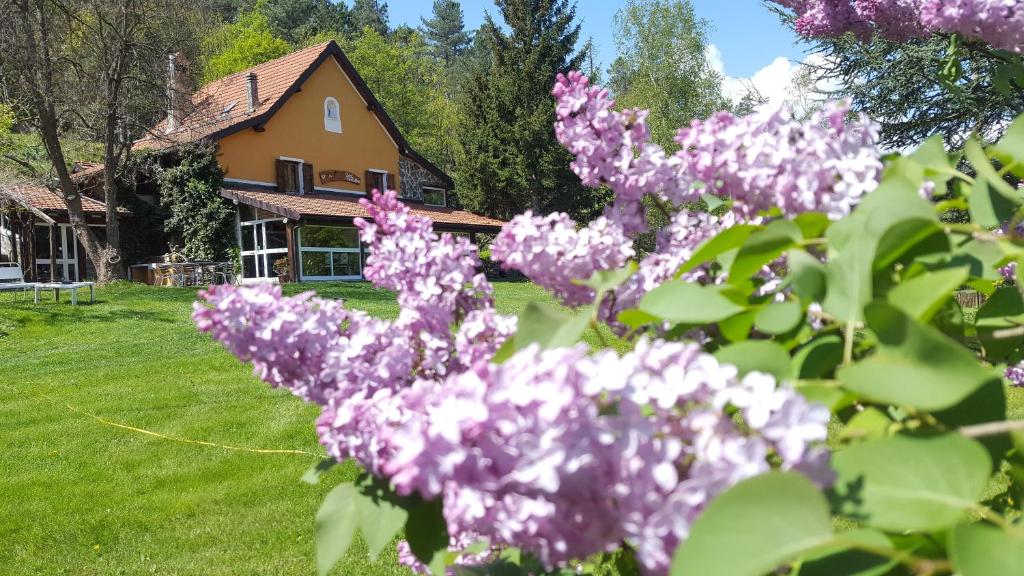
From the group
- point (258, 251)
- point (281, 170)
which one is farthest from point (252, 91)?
point (258, 251)

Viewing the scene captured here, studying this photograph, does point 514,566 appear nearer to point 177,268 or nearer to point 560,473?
point 560,473

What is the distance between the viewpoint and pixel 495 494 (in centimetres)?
60

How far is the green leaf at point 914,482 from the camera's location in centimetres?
57

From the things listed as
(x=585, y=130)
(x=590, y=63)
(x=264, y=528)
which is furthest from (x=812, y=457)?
(x=590, y=63)

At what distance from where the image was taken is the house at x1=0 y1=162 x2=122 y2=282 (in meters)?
21.8

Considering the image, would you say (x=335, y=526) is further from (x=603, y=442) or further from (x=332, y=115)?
(x=332, y=115)

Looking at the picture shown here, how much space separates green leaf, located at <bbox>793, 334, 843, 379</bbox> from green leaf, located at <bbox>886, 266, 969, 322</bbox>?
0.27ft

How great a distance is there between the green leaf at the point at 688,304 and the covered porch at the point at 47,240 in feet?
78.2

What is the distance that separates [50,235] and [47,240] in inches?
29.8

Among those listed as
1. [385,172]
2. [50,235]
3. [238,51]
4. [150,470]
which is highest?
[238,51]

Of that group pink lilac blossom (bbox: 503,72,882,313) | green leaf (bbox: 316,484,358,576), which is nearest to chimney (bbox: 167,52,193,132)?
pink lilac blossom (bbox: 503,72,882,313)

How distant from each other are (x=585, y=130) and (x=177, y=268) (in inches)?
881

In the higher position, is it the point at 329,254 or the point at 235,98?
the point at 235,98

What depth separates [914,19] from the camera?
88.8 inches
